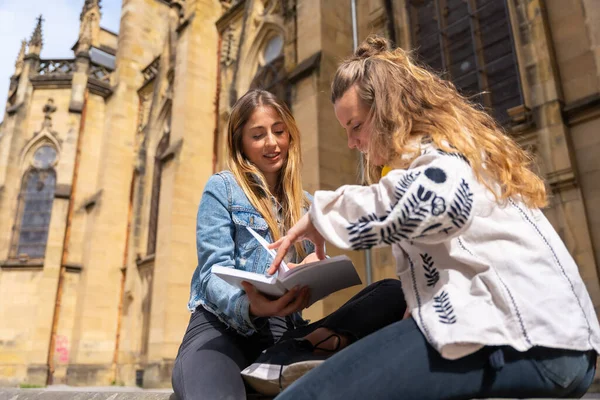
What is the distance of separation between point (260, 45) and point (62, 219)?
31.0 ft

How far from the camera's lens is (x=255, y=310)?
1.54m

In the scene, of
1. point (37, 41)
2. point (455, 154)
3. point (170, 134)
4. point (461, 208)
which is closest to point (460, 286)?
point (461, 208)

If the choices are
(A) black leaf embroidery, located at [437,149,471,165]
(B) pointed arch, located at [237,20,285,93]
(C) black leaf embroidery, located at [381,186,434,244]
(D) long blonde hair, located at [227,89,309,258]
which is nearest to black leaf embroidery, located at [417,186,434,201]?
(C) black leaf embroidery, located at [381,186,434,244]

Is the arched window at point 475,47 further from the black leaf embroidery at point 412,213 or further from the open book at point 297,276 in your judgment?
the black leaf embroidery at point 412,213

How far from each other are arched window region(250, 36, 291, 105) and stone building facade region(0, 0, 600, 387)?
39 mm

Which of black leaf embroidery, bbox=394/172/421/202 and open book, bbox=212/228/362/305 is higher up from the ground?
black leaf embroidery, bbox=394/172/421/202

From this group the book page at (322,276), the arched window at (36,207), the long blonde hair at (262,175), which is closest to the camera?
the book page at (322,276)

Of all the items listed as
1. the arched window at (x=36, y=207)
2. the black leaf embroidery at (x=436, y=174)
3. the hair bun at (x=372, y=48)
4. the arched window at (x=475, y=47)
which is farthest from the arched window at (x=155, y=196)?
the black leaf embroidery at (x=436, y=174)

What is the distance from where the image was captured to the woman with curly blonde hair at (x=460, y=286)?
3.40 feet

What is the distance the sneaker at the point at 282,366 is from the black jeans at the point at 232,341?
8 centimetres

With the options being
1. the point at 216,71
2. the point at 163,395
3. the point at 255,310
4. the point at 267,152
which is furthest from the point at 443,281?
the point at 216,71

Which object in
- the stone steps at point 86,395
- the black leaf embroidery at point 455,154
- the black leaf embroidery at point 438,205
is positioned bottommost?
the stone steps at point 86,395

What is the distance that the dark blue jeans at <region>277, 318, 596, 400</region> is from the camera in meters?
1.04

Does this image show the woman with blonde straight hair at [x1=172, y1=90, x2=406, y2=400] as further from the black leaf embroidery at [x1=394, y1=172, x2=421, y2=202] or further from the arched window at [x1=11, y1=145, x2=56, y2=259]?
the arched window at [x1=11, y1=145, x2=56, y2=259]
